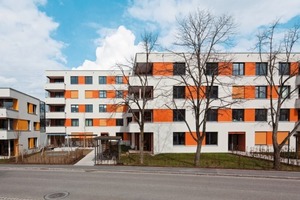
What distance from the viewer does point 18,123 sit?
29.9 meters

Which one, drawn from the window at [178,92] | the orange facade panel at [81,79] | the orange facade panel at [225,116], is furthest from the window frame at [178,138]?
the orange facade panel at [81,79]

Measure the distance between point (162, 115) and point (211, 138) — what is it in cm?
708

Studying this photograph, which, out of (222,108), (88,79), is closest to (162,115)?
(222,108)

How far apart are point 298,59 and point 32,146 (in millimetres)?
39880

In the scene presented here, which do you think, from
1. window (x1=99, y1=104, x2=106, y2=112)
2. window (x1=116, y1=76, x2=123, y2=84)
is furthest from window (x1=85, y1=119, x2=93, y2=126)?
window (x1=116, y1=76, x2=123, y2=84)

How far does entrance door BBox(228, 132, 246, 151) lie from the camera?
28.8 metres

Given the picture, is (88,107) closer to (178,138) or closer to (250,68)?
(178,138)

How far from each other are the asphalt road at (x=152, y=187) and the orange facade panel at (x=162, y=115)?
14855mm

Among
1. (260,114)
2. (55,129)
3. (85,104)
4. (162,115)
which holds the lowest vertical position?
(55,129)

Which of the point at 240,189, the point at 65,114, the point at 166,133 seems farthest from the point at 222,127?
the point at 65,114

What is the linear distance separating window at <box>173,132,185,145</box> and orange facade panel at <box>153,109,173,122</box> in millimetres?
2060

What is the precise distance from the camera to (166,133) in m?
27.7

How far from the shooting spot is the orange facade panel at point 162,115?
27703 millimetres

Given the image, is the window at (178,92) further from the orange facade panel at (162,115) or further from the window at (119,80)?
the window at (119,80)
